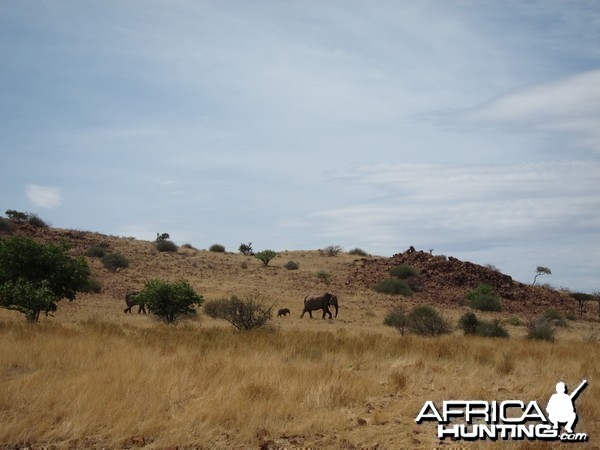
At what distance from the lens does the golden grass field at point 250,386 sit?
281 inches

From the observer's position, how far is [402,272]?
4722cm

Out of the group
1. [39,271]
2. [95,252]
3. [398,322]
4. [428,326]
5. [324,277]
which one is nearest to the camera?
[39,271]

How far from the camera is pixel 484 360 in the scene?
1398 centimetres

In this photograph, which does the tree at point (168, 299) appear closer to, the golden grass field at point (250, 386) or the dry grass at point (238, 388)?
the golden grass field at point (250, 386)

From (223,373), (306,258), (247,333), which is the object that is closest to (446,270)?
(306,258)

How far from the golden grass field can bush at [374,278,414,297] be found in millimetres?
24252

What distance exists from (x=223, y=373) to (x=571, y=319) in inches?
1386

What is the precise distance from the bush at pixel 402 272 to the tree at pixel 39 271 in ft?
99.0

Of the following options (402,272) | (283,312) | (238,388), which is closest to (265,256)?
(402,272)

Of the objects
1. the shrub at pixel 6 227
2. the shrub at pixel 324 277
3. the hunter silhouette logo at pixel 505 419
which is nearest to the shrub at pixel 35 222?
the shrub at pixel 6 227

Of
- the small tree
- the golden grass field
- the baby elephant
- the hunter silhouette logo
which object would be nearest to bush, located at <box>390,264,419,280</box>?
the small tree

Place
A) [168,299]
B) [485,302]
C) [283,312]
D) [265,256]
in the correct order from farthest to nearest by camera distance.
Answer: [265,256] < [485,302] < [283,312] < [168,299]

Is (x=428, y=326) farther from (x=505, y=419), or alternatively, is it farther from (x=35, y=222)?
(x=35, y=222)

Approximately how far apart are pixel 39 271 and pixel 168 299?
5673mm
